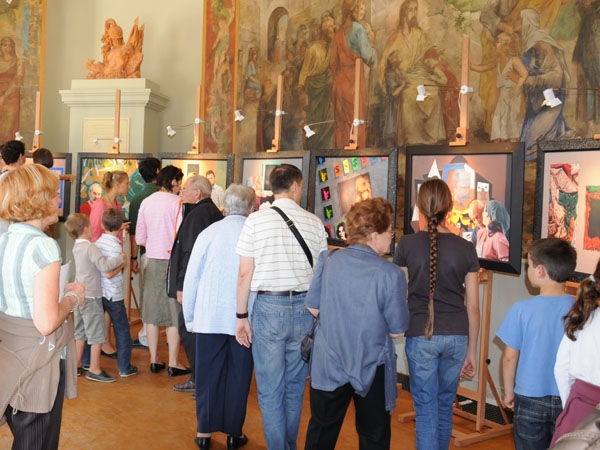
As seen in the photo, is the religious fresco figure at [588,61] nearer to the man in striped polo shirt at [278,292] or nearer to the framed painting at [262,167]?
the framed painting at [262,167]

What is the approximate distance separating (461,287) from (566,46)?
443cm

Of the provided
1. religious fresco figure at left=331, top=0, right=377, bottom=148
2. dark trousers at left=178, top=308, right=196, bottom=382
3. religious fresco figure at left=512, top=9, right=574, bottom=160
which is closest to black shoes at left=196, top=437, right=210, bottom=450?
dark trousers at left=178, top=308, right=196, bottom=382

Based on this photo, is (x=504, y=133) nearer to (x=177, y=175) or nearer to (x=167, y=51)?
(x=177, y=175)

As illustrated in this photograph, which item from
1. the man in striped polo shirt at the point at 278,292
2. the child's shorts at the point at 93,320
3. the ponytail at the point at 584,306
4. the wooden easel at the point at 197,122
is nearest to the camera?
the ponytail at the point at 584,306

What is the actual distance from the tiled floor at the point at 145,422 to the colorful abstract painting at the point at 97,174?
3.34 meters

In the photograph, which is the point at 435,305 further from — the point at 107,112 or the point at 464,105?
the point at 107,112

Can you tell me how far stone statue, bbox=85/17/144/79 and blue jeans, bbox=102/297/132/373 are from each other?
5.39 m

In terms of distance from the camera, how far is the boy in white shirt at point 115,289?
21.3 feet

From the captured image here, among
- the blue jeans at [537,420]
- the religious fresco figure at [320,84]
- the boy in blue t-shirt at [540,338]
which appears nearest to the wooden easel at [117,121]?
the religious fresco figure at [320,84]

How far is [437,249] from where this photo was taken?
3.94 meters

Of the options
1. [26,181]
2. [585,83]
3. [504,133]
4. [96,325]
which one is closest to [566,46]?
[585,83]

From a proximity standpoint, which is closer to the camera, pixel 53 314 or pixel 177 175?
pixel 53 314

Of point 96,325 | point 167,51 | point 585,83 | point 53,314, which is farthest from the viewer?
point 167,51

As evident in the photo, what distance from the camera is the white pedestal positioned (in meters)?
10.6
